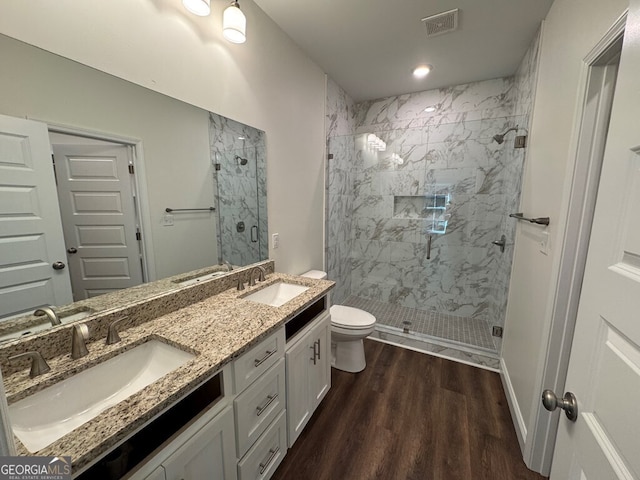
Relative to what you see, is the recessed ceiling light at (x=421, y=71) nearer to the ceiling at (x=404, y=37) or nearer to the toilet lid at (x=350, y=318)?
the ceiling at (x=404, y=37)

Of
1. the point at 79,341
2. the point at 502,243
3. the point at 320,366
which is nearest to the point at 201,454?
the point at 79,341

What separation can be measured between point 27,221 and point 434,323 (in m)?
3.22

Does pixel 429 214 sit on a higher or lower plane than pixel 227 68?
lower

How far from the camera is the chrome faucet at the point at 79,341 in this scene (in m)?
0.91

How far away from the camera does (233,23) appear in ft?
4.47

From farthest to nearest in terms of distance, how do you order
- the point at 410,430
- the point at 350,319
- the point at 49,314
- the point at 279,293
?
the point at 350,319
the point at 279,293
the point at 410,430
the point at 49,314

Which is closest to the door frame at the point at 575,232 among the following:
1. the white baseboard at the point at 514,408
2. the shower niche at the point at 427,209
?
the white baseboard at the point at 514,408

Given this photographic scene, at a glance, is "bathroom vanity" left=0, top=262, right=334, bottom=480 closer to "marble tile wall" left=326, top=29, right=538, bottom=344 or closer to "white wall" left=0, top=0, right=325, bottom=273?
"white wall" left=0, top=0, right=325, bottom=273

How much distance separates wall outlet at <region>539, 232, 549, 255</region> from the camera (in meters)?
1.39

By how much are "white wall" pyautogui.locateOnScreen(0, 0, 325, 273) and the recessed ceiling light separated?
0.89 m

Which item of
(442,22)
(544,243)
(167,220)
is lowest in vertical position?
(544,243)

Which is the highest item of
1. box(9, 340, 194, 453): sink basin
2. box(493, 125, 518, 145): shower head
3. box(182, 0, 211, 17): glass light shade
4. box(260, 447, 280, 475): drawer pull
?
box(182, 0, 211, 17): glass light shade
